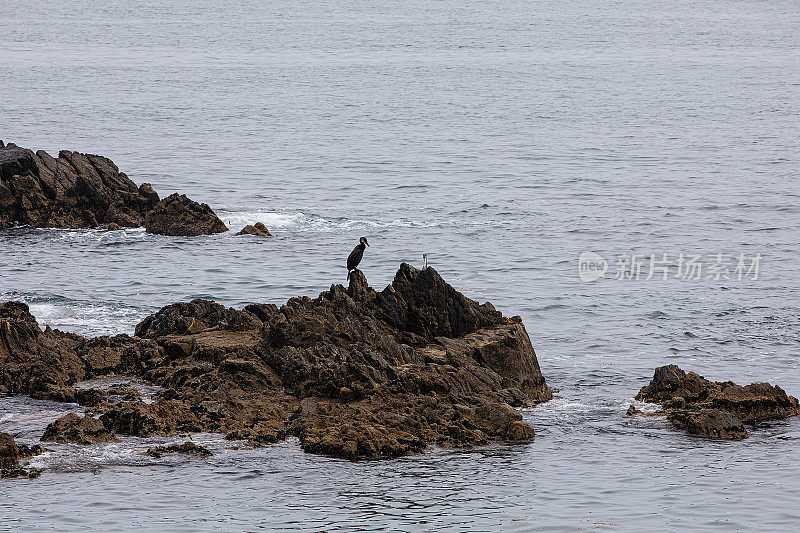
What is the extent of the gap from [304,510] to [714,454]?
877cm

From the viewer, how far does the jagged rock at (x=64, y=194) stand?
43.9m

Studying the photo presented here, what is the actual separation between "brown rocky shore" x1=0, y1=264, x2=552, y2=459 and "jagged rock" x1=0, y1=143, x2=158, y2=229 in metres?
17.2

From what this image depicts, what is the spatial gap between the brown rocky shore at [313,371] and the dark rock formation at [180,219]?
53.7ft

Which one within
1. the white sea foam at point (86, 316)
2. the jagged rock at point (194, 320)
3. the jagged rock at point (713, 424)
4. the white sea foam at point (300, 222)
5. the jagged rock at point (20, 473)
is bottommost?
the jagged rock at point (20, 473)

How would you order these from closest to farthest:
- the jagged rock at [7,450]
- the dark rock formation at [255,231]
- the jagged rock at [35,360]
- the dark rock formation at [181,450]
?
1. the jagged rock at [7,450]
2. the dark rock formation at [181,450]
3. the jagged rock at [35,360]
4. the dark rock formation at [255,231]

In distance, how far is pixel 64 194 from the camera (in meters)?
44.6

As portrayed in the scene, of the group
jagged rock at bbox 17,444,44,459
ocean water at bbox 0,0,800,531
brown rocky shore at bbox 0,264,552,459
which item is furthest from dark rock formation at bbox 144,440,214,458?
jagged rock at bbox 17,444,44,459

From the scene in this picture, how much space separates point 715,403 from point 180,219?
87.6 ft

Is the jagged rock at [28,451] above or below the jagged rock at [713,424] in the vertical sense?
below

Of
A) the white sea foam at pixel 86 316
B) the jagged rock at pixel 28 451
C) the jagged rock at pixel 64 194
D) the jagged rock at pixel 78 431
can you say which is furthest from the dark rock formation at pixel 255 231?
the jagged rock at pixel 28 451

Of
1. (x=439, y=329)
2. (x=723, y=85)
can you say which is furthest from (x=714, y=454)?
(x=723, y=85)

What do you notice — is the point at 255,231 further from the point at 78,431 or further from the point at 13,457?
the point at 13,457

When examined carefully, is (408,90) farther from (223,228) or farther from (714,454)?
(714,454)

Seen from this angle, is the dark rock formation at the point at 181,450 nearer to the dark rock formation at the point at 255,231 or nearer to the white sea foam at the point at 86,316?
the white sea foam at the point at 86,316
